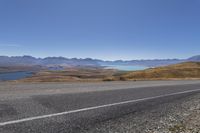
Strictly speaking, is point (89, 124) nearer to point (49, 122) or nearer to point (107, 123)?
point (107, 123)

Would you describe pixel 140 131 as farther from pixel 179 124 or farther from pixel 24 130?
pixel 24 130

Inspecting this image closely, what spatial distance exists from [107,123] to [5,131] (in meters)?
3.07

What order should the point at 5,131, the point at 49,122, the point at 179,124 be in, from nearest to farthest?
1. the point at 5,131
2. the point at 49,122
3. the point at 179,124

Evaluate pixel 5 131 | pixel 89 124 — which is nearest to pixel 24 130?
pixel 5 131

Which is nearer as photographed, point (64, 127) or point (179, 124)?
point (64, 127)

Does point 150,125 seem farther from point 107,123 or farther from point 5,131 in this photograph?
point 5,131

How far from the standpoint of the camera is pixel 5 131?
5.66 metres

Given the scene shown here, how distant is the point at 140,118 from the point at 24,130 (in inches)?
168

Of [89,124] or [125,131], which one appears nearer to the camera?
[125,131]

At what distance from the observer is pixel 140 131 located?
265 inches

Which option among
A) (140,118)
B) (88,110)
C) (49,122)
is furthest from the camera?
(88,110)

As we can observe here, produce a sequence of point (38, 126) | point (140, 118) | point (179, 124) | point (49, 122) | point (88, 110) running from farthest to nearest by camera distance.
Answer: point (88, 110) → point (140, 118) → point (179, 124) → point (49, 122) → point (38, 126)

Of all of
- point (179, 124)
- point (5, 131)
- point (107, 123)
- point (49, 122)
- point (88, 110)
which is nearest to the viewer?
point (5, 131)

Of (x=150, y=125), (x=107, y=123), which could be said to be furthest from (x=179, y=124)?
(x=107, y=123)
